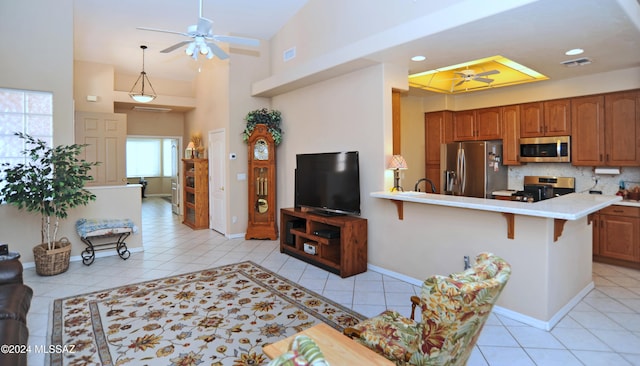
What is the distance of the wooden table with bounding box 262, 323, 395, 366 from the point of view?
1.54 m

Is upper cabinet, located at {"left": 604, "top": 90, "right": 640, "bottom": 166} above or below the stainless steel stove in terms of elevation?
above

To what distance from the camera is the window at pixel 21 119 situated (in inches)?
175

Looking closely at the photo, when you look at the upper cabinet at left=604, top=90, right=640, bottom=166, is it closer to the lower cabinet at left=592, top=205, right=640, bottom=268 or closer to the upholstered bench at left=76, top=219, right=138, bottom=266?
the lower cabinet at left=592, top=205, right=640, bottom=268

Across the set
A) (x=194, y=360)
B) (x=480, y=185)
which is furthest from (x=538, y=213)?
(x=480, y=185)

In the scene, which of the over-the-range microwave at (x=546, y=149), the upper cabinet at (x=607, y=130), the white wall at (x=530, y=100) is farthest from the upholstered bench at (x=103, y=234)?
the upper cabinet at (x=607, y=130)

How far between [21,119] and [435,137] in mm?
6381

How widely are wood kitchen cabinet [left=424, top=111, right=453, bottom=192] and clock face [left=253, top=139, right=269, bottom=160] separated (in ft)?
10.0

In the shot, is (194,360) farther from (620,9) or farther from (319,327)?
(620,9)

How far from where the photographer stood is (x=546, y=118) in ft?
17.4

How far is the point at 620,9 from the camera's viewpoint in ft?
8.98

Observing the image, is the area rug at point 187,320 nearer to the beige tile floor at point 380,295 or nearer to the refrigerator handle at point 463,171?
the beige tile floor at point 380,295

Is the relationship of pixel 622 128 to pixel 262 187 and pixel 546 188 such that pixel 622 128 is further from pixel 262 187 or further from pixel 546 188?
pixel 262 187

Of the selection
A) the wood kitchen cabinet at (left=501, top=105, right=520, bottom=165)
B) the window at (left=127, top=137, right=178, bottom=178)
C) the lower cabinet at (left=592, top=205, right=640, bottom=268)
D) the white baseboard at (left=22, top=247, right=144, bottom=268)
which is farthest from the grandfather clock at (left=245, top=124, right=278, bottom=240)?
the window at (left=127, top=137, right=178, bottom=178)

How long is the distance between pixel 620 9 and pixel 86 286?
227 inches
